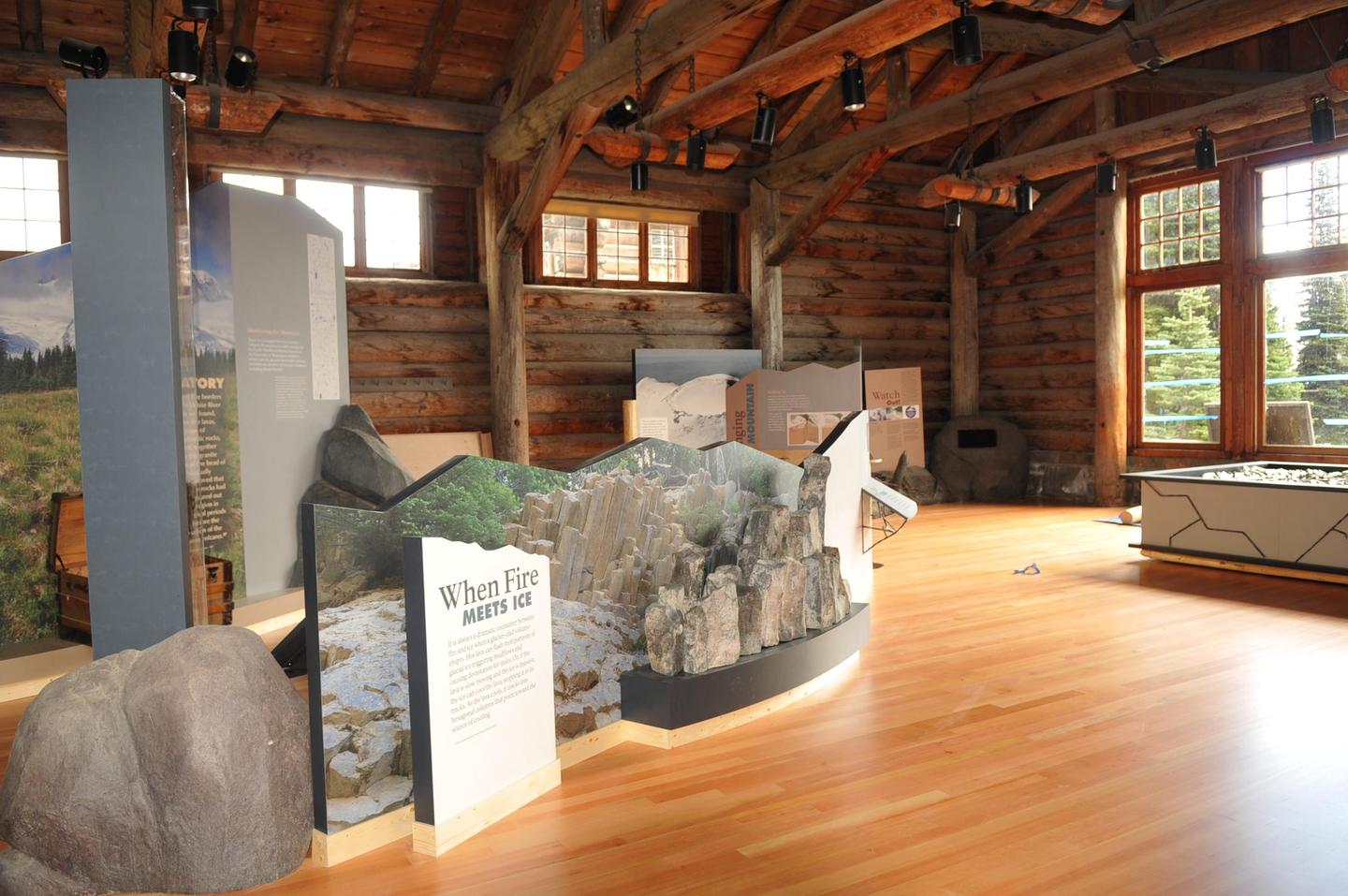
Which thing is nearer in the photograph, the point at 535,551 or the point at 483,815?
the point at 483,815

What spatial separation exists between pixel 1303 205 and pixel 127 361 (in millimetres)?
10812

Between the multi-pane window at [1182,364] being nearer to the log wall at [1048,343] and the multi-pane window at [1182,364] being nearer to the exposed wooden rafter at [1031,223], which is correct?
the log wall at [1048,343]

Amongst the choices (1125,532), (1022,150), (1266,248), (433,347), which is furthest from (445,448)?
(1266,248)

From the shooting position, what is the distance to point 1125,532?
31.3ft

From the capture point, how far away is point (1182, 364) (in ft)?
36.8

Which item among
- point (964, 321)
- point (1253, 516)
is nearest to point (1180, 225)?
point (964, 321)

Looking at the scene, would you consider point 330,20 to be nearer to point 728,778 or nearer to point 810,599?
point 810,599

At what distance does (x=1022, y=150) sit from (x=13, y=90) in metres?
10.3

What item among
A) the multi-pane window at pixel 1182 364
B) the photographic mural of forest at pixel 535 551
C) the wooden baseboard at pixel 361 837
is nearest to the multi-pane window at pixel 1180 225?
the multi-pane window at pixel 1182 364

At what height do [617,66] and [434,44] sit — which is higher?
[434,44]

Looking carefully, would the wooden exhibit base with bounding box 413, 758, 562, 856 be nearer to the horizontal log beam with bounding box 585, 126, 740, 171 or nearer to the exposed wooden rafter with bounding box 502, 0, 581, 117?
the horizontal log beam with bounding box 585, 126, 740, 171

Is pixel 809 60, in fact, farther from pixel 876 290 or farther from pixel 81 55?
pixel 876 290

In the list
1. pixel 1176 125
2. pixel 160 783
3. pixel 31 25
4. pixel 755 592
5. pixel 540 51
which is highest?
pixel 540 51

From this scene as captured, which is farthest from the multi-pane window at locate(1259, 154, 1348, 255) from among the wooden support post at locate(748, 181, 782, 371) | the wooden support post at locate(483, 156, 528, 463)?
the wooden support post at locate(483, 156, 528, 463)
